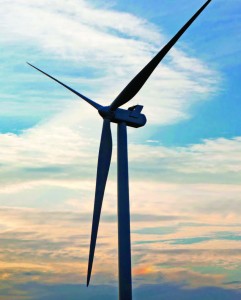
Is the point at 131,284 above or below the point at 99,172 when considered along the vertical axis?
below

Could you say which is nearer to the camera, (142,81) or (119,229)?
(119,229)

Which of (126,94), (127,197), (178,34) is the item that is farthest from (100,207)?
(178,34)

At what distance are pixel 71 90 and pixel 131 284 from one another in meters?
14.7

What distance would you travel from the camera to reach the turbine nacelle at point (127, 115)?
36562 mm

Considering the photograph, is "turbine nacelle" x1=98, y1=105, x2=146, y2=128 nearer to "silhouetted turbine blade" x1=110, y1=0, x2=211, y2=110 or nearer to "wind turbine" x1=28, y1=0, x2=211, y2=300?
"wind turbine" x1=28, y1=0, x2=211, y2=300

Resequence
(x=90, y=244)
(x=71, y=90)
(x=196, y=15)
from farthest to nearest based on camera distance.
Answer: (x=71, y=90)
(x=90, y=244)
(x=196, y=15)

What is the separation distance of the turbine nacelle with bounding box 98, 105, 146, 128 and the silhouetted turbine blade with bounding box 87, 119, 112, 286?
48cm

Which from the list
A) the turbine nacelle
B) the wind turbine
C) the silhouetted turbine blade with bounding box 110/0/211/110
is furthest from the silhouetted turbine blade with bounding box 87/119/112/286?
the silhouetted turbine blade with bounding box 110/0/211/110

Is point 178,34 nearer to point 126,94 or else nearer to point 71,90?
point 126,94

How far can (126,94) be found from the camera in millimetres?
36219

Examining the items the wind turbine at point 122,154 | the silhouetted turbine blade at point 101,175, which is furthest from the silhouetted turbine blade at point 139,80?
the silhouetted turbine blade at point 101,175

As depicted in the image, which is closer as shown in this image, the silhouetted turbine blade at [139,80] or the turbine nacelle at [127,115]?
the silhouetted turbine blade at [139,80]

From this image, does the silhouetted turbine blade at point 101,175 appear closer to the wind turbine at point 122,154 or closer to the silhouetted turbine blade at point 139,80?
the wind turbine at point 122,154

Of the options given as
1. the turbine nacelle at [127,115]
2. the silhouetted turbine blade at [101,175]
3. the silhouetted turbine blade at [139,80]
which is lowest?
the silhouetted turbine blade at [101,175]
